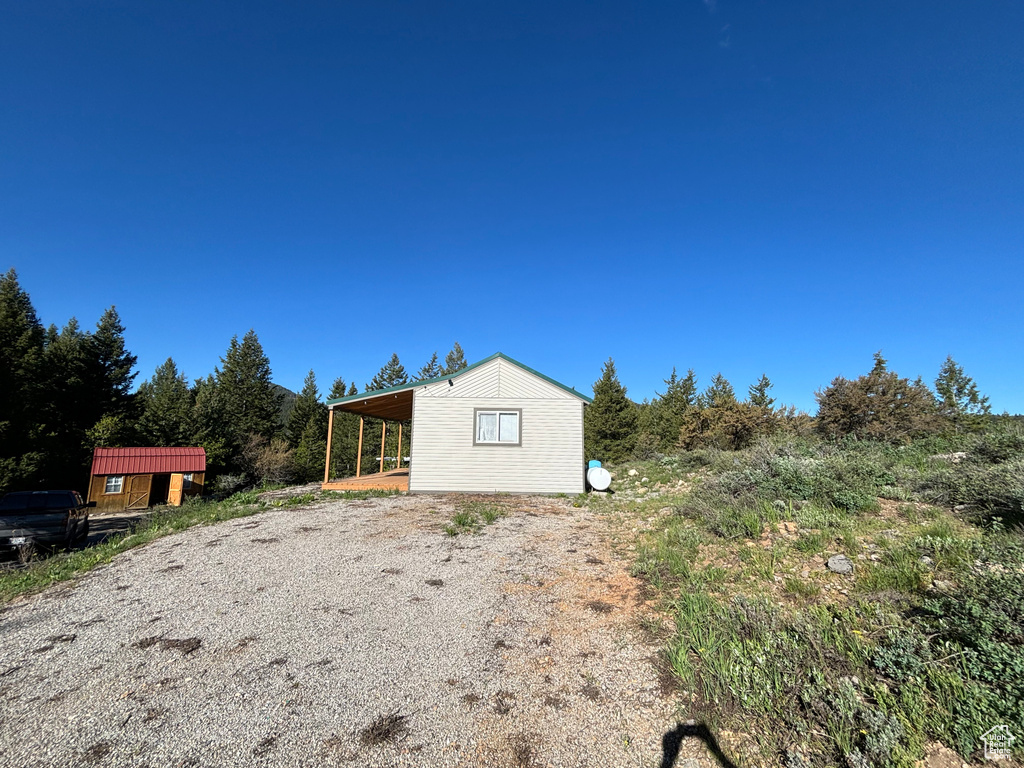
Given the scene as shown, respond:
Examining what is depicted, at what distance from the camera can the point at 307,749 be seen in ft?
8.25

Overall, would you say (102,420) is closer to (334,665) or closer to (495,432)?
(495,432)

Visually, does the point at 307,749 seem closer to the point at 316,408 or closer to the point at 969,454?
the point at 969,454

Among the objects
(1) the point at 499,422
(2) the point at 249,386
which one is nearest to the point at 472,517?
(1) the point at 499,422

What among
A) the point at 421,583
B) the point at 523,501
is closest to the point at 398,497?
the point at 523,501

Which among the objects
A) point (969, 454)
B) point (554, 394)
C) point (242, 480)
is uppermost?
point (554, 394)

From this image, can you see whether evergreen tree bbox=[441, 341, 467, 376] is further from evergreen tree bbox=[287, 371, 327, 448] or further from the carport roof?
the carport roof

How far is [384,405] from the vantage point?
15.0 metres

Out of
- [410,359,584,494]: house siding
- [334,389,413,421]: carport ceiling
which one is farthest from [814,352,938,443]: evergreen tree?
[334,389,413,421]: carport ceiling

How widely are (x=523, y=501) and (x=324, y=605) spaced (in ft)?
23.5

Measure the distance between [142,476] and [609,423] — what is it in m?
27.7

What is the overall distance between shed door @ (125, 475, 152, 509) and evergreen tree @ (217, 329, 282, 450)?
50.8 feet

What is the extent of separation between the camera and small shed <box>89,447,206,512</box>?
18.3 meters

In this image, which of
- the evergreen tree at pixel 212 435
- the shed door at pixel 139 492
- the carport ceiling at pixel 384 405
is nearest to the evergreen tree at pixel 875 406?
the carport ceiling at pixel 384 405

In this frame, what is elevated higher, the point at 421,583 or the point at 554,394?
the point at 554,394
